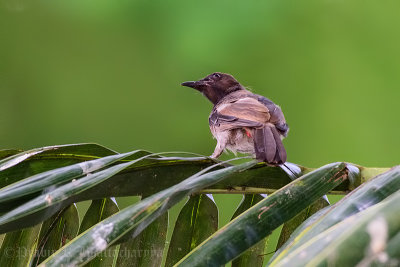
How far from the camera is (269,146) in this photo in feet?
7.29

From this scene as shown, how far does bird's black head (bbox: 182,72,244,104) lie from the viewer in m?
4.21

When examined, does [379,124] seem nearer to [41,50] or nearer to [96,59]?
[96,59]

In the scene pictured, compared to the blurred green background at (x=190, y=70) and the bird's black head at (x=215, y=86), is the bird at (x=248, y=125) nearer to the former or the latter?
the bird's black head at (x=215, y=86)

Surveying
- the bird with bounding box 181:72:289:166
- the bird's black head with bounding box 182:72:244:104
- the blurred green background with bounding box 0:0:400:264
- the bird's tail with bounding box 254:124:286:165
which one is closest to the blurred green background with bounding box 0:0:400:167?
the blurred green background with bounding box 0:0:400:264

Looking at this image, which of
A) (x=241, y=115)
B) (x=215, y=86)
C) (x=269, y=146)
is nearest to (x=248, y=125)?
(x=241, y=115)

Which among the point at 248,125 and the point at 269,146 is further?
the point at 248,125

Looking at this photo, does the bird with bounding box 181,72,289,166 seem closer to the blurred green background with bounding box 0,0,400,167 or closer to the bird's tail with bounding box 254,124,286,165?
the bird's tail with bounding box 254,124,286,165

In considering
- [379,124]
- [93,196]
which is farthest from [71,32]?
[93,196]

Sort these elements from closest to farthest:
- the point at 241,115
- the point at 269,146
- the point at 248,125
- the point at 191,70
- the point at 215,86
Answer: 1. the point at 269,146
2. the point at 248,125
3. the point at 241,115
4. the point at 215,86
5. the point at 191,70

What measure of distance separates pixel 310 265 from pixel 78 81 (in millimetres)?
4905

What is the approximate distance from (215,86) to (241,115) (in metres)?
1.33

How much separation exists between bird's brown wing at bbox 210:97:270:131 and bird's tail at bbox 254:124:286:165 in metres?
0.08

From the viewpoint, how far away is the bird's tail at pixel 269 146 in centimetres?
201

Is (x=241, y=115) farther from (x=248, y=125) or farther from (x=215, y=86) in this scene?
(x=215, y=86)
